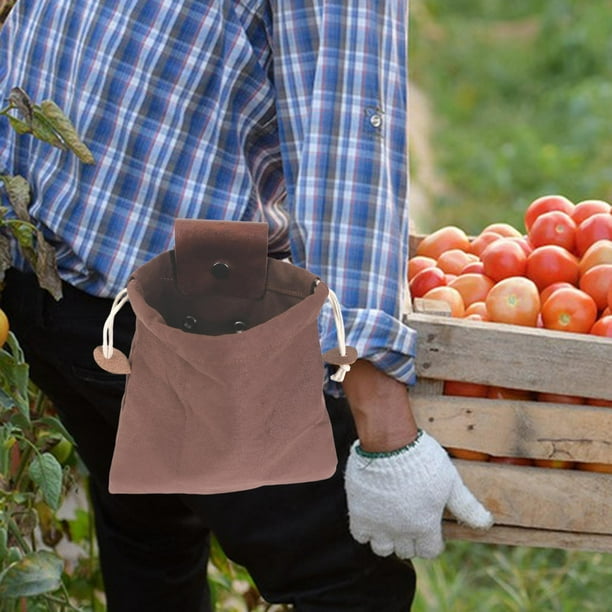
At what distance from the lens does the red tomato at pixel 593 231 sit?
225 cm

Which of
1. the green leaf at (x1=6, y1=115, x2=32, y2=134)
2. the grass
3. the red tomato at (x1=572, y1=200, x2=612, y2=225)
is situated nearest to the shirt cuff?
the green leaf at (x1=6, y1=115, x2=32, y2=134)

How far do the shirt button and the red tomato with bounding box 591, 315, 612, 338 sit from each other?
53 centimetres

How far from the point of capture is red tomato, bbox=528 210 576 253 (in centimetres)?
229

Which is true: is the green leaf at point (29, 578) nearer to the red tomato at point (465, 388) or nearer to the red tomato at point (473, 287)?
the red tomato at point (465, 388)

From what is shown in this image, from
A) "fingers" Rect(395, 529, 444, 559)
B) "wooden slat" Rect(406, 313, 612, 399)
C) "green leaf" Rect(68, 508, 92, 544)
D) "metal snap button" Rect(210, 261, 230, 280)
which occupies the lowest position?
"green leaf" Rect(68, 508, 92, 544)

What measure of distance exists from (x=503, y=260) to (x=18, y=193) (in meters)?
0.90

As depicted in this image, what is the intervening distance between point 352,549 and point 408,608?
0.20 m

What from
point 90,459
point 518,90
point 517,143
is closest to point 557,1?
point 518,90

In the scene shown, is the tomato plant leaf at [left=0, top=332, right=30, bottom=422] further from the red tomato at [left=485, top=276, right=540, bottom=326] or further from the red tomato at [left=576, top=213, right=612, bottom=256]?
the red tomato at [left=576, top=213, right=612, bottom=256]

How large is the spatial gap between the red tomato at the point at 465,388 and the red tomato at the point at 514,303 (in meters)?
0.16

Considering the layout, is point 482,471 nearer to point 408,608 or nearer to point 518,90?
point 408,608

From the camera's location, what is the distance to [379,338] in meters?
1.73

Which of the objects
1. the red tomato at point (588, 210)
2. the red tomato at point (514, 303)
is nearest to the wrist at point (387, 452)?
the red tomato at point (514, 303)

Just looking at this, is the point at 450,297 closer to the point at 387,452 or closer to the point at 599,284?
the point at 599,284
